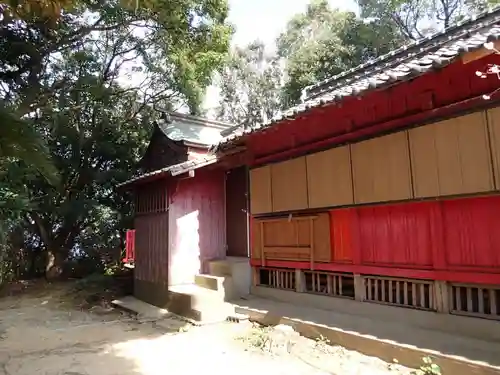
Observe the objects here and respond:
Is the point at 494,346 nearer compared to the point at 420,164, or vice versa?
the point at 494,346

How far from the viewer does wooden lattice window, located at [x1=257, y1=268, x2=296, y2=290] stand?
25.6 ft

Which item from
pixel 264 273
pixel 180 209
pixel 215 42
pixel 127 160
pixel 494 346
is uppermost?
pixel 215 42

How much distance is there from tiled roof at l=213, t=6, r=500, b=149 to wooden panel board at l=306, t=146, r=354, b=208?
3.20 feet

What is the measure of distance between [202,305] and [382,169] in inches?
169

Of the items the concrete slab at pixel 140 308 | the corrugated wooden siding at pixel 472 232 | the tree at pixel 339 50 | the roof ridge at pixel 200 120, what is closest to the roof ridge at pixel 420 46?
the corrugated wooden siding at pixel 472 232

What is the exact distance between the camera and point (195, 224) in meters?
9.64

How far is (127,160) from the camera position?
51.8 feet

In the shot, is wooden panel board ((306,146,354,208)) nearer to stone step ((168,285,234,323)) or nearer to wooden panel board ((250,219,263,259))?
wooden panel board ((250,219,263,259))

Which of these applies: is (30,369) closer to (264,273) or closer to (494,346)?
(264,273)

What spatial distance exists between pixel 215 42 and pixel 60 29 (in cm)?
403

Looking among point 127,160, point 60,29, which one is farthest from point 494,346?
point 127,160

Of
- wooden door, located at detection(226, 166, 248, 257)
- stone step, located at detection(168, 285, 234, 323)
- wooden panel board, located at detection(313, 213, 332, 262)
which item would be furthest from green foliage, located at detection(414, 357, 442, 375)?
wooden door, located at detection(226, 166, 248, 257)

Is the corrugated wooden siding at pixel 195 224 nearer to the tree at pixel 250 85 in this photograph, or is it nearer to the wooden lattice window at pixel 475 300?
the wooden lattice window at pixel 475 300

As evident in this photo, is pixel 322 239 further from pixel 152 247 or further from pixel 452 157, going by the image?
pixel 152 247
